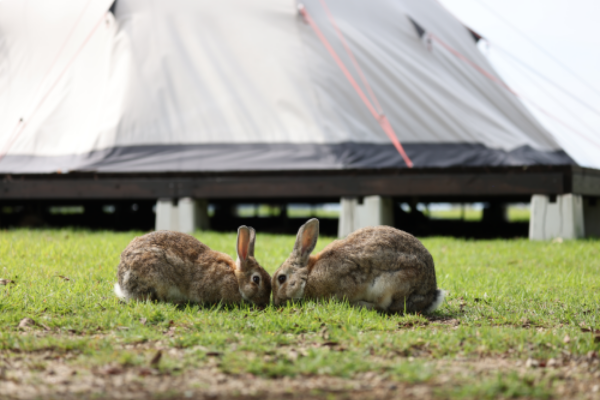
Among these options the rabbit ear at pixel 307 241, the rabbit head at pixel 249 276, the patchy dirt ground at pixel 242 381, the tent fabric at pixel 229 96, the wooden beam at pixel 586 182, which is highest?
the tent fabric at pixel 229 96

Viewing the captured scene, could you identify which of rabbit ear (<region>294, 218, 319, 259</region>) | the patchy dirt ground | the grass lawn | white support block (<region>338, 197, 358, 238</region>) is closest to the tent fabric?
white support block (<region>338, 197, 358, 238</region>)

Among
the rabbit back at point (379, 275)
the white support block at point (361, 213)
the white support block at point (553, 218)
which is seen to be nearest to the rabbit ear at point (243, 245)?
the rabbit back at point (379, 275)

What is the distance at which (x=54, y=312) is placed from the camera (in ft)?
14.3

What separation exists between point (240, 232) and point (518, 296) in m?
2.44

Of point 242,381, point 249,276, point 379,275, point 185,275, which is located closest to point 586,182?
point 379,275

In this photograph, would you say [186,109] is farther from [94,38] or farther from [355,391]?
[355,391]

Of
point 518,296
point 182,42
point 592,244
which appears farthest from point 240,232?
point 182,42

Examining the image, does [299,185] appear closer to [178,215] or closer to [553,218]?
[178,215]

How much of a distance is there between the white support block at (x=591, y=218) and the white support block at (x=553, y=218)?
185 cm

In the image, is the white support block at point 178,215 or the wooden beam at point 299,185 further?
the white support block at point 178,215

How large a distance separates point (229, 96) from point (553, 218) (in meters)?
5.36

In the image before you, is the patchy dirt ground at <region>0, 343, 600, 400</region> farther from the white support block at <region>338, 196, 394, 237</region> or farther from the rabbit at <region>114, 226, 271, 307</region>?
the white support block at <region>338, 196, 394, 237</region>

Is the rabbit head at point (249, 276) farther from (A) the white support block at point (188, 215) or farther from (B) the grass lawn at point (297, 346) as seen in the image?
(A) the white support block at point (188, 215)

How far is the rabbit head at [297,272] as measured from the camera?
4.61 meters
